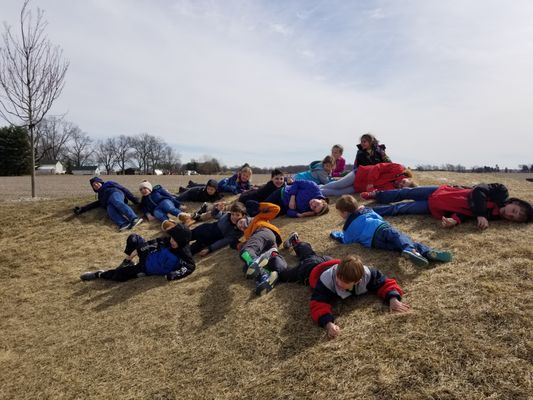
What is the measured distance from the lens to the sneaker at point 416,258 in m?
4.50

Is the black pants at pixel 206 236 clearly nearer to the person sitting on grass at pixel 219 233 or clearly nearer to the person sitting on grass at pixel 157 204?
the person sitting on grass at pixel 219 233

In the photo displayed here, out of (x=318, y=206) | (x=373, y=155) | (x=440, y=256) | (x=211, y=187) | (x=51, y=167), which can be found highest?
(x=51, y=167)

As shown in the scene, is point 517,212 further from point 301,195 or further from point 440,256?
point 301,195

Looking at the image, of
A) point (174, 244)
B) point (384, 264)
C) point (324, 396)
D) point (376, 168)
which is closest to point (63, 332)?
point (174, 244)

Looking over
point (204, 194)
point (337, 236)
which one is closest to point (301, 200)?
point (337, 236)

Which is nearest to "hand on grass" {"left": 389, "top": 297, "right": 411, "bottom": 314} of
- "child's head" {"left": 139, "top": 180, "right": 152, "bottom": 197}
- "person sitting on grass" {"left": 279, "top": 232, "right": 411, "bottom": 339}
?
"person sitting on grass" {"left": 279, "top": 232, "right": 411, "bottom": 339}

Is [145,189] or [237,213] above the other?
[145,189]

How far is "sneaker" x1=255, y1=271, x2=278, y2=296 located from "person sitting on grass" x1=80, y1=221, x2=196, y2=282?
1678 millimetres

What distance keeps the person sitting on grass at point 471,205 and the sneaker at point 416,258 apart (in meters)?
1.70

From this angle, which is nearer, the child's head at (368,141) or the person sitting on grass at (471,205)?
the person sitting on grass at (471,205)

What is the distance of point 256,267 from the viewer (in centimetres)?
489

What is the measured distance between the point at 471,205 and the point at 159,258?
5.30 metres

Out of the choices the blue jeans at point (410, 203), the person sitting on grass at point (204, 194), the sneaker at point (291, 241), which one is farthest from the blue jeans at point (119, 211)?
the blue jeans at point (410, 203)

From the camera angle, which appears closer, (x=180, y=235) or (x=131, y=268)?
(x=180, y=235)
